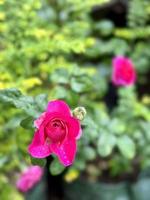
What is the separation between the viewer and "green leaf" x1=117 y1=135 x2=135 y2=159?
5.46 feet

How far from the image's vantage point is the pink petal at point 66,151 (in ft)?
3.67

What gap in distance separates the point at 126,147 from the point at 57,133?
0.59 meters

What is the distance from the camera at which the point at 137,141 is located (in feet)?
6.40

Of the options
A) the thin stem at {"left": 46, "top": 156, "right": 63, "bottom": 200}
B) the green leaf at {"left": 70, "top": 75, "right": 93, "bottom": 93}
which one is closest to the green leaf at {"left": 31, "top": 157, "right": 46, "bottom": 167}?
the green leaf at {"left": 70, "top": 75, "right": 93, "bottom": 93}

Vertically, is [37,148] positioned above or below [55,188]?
below

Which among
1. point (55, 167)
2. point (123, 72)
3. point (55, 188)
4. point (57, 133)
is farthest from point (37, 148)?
point (55, 188)

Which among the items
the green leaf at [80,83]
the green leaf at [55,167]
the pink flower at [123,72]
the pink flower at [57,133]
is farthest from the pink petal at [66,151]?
the pink flower at [123,72]

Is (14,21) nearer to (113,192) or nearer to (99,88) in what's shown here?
(99,88)

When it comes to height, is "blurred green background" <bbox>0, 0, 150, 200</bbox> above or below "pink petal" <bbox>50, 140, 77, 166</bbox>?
above

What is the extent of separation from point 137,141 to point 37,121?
88 centimetres

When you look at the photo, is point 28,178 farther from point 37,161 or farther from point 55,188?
point 55,188

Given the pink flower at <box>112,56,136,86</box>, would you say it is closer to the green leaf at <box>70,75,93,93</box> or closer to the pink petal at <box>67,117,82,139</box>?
the green leaf at <box>70,75,93,93</box>

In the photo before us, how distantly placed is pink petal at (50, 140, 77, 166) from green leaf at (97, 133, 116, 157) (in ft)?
1.58

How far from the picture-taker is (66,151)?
1.12m
